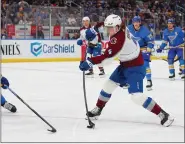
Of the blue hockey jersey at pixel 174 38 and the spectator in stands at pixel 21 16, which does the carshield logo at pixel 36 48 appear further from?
the blue hockey jersey at pixel 174 38

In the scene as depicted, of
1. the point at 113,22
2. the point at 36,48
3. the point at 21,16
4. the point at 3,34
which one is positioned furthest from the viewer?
the point at 36,48

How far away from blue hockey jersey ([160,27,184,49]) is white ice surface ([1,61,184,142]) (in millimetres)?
793

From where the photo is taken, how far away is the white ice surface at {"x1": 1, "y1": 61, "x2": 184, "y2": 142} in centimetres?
377

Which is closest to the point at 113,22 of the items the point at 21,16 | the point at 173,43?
the point at 173,43

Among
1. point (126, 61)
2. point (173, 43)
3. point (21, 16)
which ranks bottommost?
point (173, 43)

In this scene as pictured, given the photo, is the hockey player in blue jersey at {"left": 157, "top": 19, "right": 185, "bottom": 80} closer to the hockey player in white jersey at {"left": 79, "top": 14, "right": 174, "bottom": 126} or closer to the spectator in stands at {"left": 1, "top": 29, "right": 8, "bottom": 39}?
Result: the hockey player in white jersey at {"left": 79, "top": 14, "right": 174, "bottom": 126}

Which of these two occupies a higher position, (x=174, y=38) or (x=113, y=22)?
(x=113, y=22)

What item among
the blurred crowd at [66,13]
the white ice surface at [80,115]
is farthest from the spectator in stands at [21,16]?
the white ice surface at [80,115]

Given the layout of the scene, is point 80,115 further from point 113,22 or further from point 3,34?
point 3,34

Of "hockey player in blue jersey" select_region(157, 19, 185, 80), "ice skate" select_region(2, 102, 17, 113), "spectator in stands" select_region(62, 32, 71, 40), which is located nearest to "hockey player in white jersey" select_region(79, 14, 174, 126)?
"ice skate" select_region(2, 102, 17, 113)

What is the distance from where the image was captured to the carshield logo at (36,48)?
12.2 meters

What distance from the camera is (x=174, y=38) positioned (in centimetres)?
860

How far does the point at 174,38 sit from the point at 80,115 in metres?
4.35

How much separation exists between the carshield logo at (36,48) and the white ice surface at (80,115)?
411 cm
